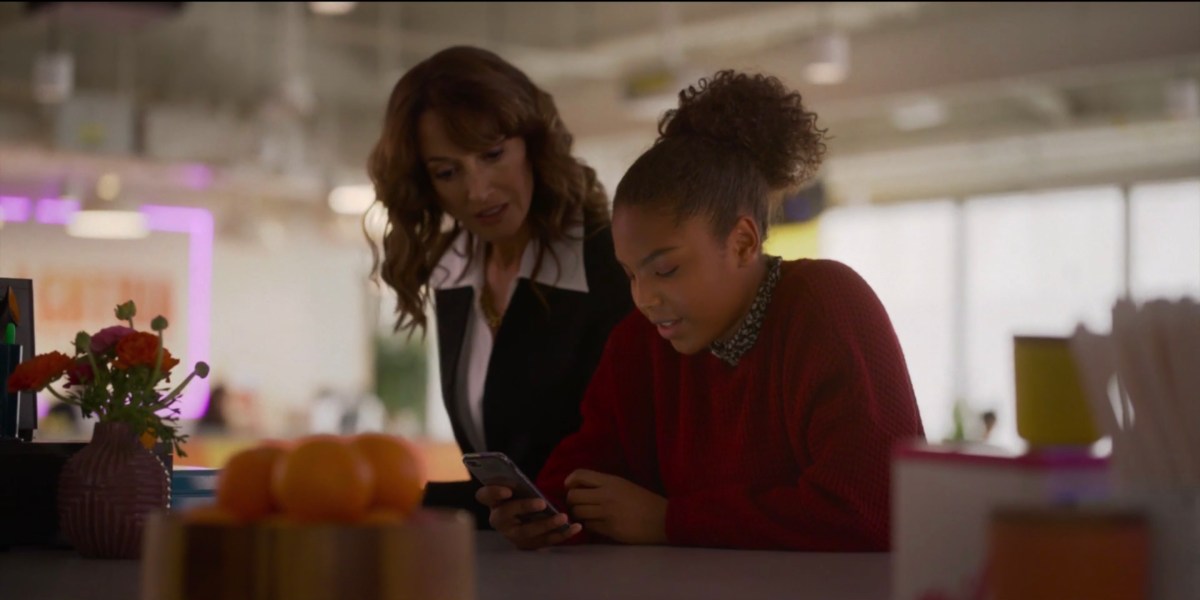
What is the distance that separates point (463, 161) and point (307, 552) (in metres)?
1.52

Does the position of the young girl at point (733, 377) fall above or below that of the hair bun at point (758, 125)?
below

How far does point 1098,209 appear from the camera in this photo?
33.8 ft

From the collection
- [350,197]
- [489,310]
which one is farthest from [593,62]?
[489,310]

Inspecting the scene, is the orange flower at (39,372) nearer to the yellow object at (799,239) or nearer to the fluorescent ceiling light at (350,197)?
the fluorescent ceiling light at (350,197)

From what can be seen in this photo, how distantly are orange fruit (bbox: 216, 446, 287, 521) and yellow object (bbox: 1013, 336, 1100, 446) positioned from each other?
0.46 metres

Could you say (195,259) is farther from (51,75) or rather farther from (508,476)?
(508,476)

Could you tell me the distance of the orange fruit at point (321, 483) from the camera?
0.88 m

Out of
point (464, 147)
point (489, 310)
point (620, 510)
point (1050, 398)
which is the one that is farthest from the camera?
point (489, 310)

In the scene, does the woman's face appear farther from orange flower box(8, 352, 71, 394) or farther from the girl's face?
orange flower box(8, 352, 71, 394)

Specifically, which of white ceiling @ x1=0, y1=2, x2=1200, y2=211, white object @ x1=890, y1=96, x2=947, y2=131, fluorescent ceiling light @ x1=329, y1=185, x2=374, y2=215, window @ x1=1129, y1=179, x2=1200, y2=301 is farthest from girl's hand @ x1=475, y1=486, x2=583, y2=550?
white object @ x1=890, y1=96, x2=947, y2=131

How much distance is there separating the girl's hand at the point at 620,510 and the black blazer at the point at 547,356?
1.89ft

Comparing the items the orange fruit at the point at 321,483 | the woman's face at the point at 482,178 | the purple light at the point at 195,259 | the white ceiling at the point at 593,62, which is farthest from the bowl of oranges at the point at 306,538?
the purple light at the point at 195,259

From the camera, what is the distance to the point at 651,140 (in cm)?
1052

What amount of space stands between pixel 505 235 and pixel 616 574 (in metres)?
1.08
